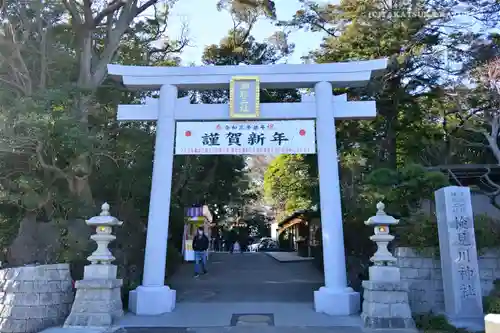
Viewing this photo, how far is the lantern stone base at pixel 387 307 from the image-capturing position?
8203mm

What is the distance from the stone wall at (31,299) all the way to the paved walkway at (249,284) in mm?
2978

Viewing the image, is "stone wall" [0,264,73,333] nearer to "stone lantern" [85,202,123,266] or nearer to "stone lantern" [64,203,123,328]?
"stone lantern" [64,203,123,328]

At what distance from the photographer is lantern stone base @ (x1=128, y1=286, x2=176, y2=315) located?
947cm

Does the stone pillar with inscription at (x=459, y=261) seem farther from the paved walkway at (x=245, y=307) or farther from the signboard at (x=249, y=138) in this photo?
the signboard at (x=249, y=138)

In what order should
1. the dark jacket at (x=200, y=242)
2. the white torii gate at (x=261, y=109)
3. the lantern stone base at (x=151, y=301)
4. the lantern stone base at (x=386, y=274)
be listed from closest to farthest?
the lantern stone base at (x=386, y=274) → the lantern stone base at (x=151, y=301) → the white torii gate at (x=261, y=109) → the dark jacket at (x=200, y=242)

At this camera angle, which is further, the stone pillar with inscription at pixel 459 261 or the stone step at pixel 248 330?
the stone pillar with inscription at pixel 459 261

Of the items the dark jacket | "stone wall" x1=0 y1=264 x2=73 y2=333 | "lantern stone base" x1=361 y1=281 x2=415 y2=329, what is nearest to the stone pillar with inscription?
"lantern stone base" x1=361 y1=281 x2=415 y2=329

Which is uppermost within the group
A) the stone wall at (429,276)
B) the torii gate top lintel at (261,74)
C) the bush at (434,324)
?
the torii gate top lintel at (261,74)

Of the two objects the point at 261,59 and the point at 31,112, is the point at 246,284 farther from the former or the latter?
the point at 261,59

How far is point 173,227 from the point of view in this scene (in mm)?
20812

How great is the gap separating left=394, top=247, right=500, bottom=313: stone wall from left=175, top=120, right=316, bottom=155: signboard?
127 inches

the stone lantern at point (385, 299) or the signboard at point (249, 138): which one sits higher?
the signboard at point (249, 138)

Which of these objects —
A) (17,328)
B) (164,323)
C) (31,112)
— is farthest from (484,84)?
(17,328)

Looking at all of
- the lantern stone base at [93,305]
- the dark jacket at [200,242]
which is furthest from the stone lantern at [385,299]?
the dark jacket at [200,242]
